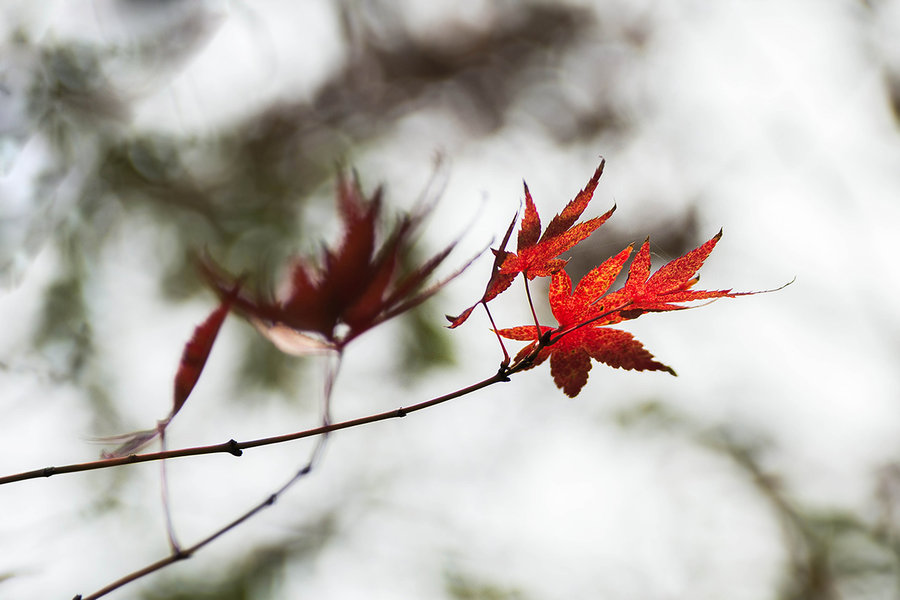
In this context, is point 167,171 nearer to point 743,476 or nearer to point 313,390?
point 313,390

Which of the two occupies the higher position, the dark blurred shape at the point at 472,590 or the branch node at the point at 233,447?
the dark blurred shape at the point at 472,590

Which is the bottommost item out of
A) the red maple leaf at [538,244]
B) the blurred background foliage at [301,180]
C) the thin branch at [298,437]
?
the thin branch at [298,437]

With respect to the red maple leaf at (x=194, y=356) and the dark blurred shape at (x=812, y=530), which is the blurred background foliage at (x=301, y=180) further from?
the red maple leaf at (x=194, y=356)

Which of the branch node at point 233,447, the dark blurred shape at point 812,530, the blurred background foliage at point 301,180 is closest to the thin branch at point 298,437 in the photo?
the branch node at point 233,447

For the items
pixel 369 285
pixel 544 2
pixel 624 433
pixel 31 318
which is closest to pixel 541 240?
pixel 369 285

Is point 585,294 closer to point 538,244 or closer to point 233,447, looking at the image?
point 538,244

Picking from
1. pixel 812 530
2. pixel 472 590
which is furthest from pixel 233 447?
pixel 812 530

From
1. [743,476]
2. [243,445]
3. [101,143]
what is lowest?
[243,445]
